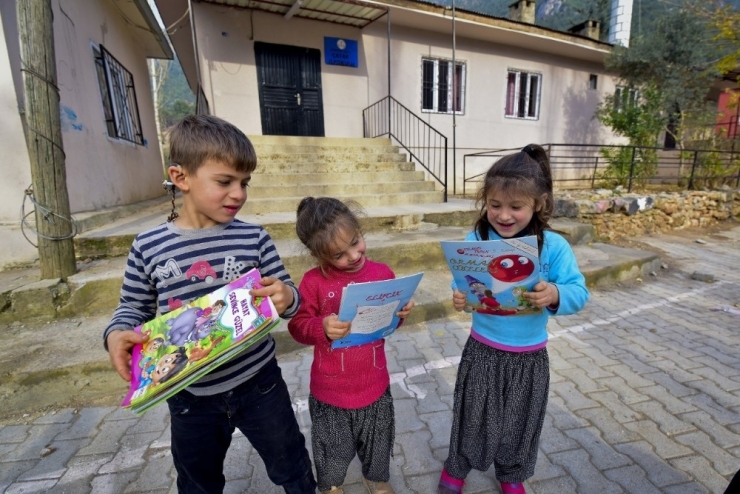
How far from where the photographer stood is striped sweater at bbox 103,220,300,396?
1.16 meters

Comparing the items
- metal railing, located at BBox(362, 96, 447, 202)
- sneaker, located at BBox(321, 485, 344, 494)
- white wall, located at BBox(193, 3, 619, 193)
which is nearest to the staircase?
metal railing, located at BBox(362, 96, 447, 202)

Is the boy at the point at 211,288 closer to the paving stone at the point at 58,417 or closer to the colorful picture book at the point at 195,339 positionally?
the colorful picture book at the point at 195,339

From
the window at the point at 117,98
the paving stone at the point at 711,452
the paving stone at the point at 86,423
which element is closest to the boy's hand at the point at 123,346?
the paving stone at the point at 86,423

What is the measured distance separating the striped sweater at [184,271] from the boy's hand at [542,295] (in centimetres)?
82

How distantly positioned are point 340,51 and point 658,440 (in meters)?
8.72

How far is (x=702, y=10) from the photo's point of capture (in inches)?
263

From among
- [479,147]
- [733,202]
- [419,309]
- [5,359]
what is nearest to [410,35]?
[479,147]

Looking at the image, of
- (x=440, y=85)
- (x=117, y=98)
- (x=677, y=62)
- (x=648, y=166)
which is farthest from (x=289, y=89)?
(x=677, y=62)

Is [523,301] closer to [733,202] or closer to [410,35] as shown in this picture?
[410,35]

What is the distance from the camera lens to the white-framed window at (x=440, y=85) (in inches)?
363

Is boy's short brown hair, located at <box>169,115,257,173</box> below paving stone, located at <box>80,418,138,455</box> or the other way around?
the other way around

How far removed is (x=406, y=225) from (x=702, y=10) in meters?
7.43

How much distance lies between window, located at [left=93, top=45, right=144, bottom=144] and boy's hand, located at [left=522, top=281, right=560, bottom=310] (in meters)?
6.63

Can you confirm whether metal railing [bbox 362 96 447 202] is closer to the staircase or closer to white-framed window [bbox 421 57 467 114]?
white-framed window [bbox 421 57 467 114]
